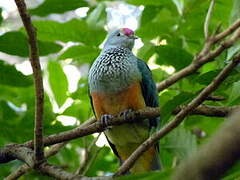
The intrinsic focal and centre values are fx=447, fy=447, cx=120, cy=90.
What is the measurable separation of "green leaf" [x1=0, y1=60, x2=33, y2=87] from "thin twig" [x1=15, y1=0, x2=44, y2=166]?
2.25 ft

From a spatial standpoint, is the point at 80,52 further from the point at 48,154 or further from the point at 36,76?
the point at 36,76

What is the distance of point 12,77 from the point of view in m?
2.82

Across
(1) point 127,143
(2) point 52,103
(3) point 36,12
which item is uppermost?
(3) point 36,12

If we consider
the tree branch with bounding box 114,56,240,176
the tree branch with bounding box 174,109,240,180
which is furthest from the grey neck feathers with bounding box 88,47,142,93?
the tree branch with bounding box 174,109,240,180

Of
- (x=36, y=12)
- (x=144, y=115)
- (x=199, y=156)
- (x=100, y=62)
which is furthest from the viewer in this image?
(x=100, y=62)

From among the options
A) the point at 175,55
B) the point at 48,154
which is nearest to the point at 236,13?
the point at 175,55

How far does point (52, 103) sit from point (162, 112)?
2122mm

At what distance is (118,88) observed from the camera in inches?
142

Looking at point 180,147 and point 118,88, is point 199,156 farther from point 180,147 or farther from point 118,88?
point 118,88

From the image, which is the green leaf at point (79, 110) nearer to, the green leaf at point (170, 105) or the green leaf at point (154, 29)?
the green leaf at point (154, 29)

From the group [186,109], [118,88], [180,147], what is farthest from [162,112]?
[118,88]

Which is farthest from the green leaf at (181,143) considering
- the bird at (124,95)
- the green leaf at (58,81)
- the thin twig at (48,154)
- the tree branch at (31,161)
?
the green leaf at (58,81)

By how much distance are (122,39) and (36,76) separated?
2470 mm

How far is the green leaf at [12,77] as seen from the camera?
9.25 feet
